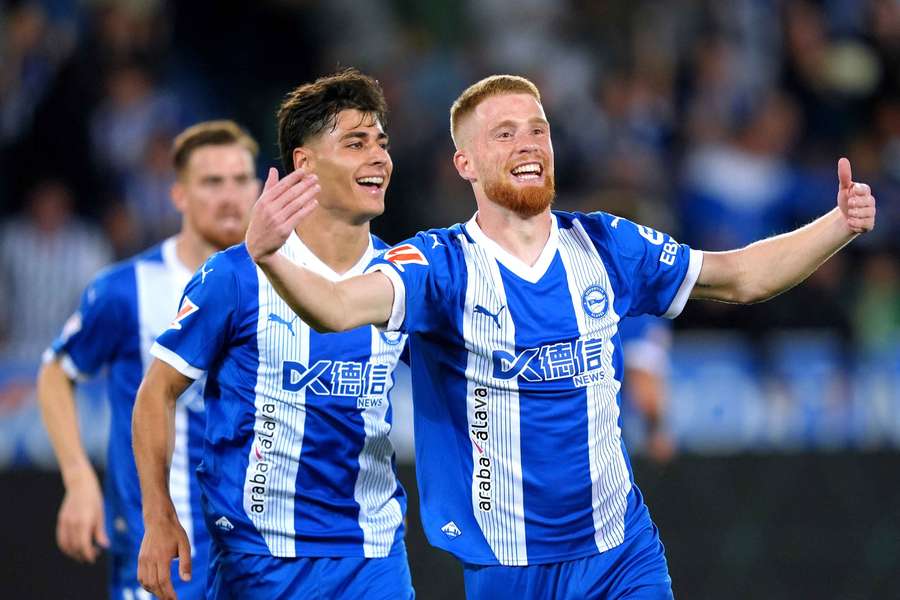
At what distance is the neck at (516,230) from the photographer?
489 cm

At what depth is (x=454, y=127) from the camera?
518 cm

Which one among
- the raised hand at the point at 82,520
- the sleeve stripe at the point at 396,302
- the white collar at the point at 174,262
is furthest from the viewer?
the white collar at the point at 174,262

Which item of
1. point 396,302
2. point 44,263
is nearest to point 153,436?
point 396,302

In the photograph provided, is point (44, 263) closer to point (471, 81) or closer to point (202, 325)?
point (471, 81)

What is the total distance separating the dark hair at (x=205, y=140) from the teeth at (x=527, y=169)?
7.15 ft

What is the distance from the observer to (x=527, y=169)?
4.88m

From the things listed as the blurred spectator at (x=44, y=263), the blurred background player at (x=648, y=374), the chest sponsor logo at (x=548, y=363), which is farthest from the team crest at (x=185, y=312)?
the blurred spectator at (x=44, y=263)

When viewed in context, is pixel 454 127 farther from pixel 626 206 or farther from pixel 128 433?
pixel 626 206

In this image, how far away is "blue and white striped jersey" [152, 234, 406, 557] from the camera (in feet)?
16.5

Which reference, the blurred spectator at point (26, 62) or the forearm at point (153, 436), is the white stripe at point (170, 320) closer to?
the forearm at point (153, 436)

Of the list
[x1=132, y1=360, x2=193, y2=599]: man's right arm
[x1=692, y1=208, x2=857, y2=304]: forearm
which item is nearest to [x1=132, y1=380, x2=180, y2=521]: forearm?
[x1=132, y1=360, x2=193, y2=599]: man's right arm

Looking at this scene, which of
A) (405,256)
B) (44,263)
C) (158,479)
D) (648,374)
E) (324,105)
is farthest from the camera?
(44,263)

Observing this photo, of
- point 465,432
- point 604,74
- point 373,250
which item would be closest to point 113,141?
point 604,74

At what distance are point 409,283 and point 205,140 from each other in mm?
2373
